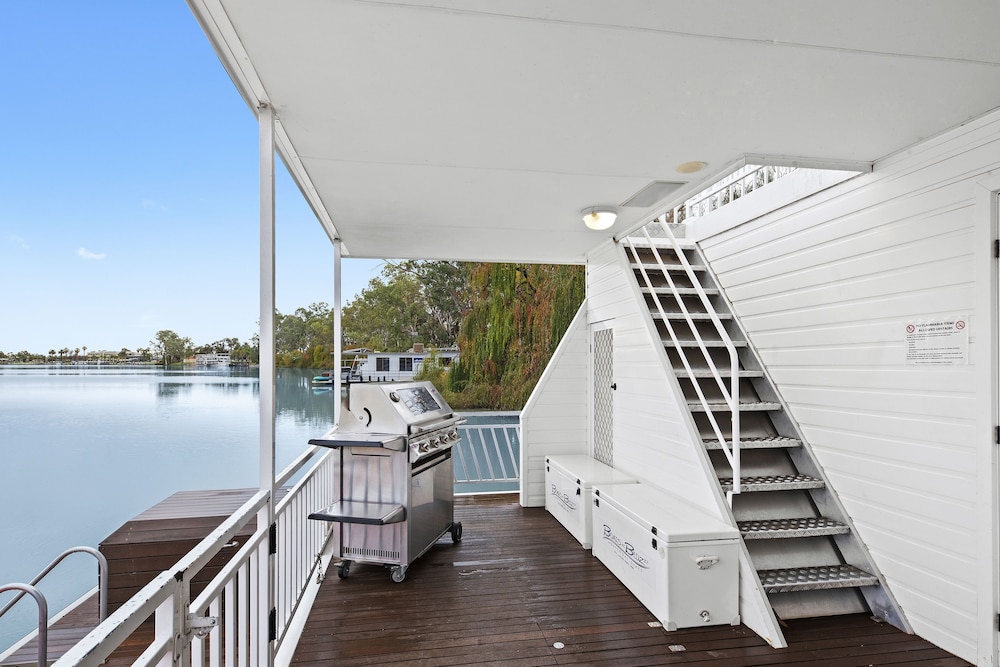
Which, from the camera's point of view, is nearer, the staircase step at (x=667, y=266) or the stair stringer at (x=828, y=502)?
the stair stringer at (x=828, y=502)

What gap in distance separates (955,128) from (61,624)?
612cm

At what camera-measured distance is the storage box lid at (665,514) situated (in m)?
2.99

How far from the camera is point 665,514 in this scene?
3.33 metres

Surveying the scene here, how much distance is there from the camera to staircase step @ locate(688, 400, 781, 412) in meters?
3.67

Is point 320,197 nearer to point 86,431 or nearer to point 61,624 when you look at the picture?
point 86,431

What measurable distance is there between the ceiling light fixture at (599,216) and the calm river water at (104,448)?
8.02ft

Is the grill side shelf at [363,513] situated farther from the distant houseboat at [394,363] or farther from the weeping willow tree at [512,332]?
the weeping willow tree at [512,332]

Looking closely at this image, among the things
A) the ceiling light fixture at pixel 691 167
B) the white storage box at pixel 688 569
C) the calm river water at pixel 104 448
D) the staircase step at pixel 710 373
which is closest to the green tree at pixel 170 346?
the calm river water at pixel 104 448

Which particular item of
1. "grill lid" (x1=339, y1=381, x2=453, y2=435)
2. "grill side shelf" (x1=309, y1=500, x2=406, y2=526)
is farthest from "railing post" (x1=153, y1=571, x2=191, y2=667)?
"grill lid" (x1=339, y1=381, x2=453, y2=435)

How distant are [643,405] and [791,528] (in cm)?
141

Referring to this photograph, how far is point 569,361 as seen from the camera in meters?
5.76

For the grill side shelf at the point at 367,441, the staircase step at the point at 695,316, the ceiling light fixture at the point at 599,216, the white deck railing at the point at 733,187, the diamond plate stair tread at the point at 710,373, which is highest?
the white deck railing at the point at 733,187

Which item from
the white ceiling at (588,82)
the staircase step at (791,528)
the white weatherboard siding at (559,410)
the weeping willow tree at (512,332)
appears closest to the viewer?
the white ceiling at (588,82)

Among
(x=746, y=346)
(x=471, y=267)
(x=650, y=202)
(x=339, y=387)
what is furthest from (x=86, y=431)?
(x=471, y=267)
